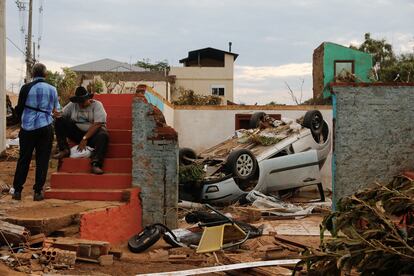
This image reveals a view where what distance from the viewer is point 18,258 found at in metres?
5.58

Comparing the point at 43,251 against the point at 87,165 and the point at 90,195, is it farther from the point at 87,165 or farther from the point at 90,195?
the point at 87,165

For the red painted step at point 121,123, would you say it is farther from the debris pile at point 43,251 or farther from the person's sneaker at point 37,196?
the debris pile at point 43,251

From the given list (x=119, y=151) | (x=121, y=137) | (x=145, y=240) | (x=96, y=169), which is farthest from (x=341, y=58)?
(x=145, y=240)

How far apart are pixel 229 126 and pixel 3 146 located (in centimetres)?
733

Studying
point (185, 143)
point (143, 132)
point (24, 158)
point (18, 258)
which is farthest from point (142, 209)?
point (185, 143)

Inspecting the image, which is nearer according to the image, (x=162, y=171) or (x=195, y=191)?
(x=162, y=171)

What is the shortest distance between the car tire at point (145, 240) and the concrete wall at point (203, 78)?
35.3 m

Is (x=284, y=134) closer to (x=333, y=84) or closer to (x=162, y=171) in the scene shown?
(x=333, y=84)

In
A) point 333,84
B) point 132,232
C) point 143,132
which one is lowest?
point 132,232

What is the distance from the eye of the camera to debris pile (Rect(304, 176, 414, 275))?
367 centimetres

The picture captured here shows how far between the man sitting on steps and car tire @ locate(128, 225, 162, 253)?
1484 mm

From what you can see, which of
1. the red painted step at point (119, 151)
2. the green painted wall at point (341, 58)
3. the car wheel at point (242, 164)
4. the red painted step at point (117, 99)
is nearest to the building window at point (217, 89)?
the green painted wall at point (341, 58)

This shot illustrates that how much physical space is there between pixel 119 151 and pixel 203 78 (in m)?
35.2

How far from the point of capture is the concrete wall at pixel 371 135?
873 centimetres
